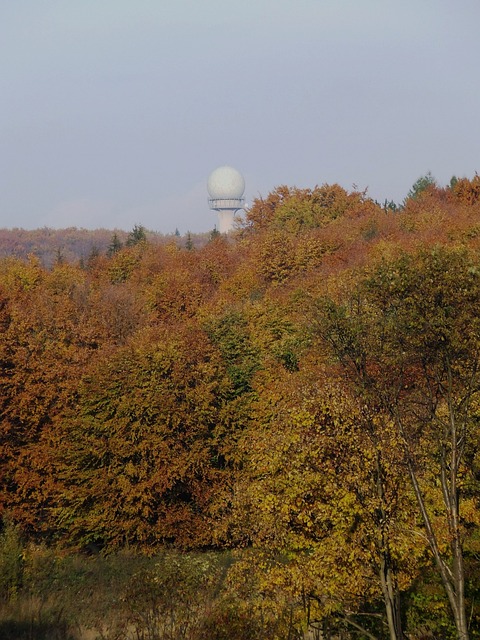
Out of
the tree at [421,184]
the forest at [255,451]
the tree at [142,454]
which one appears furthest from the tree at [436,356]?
the tree at [421,184]

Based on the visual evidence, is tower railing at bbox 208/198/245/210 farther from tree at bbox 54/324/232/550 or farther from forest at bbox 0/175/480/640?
tree at bbox 54/324/232/550

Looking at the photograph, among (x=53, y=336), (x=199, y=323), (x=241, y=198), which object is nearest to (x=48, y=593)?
(x=53, y=336)

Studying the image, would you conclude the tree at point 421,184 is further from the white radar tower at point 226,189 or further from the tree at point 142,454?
the tree at point 142,454

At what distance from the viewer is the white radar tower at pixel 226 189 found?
140m

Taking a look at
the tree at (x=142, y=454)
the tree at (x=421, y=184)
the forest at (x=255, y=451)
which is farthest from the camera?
the tree at (x=421, y=184)

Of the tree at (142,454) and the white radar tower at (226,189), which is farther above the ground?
the white radar tower at (226,189)

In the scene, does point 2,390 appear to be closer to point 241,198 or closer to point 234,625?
point 234,625

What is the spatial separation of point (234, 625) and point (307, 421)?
545cm

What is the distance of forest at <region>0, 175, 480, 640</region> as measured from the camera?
50.9ft

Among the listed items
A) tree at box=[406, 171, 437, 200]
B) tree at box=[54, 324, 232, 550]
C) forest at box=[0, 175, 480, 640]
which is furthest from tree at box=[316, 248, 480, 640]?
tree at box=[406, 171, 437, 200]

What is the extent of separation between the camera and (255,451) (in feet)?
60.8

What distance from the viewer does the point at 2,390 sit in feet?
116

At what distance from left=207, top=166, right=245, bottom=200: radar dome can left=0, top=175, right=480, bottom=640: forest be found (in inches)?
2969

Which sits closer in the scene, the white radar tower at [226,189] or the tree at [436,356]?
the tree at [436,356]
